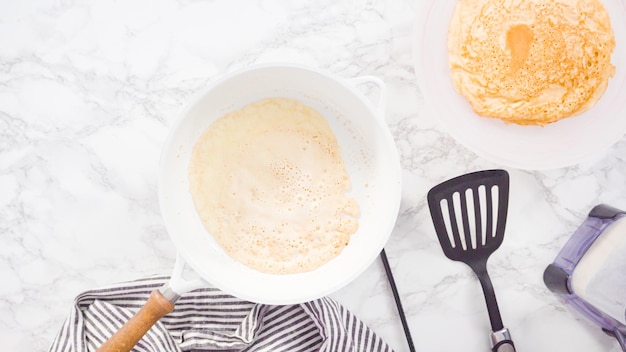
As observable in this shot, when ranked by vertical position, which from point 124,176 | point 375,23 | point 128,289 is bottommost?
point 128,289

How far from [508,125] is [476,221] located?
0.15 meters

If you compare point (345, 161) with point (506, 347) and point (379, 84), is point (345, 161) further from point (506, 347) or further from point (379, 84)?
point (506, 347)

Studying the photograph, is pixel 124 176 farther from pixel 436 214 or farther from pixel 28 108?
pixel 436 214

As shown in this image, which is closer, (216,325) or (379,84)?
(379,84)

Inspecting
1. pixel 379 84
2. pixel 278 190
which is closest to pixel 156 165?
pixel 278 190

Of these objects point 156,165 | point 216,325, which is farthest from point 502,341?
point 156,165

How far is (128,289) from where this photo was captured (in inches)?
34.7

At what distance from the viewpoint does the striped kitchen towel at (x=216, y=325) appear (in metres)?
0.87

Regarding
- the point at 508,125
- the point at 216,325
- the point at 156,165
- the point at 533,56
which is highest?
the point at 533,56

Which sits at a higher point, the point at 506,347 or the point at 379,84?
the point at 379,84

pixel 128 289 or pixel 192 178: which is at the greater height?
pixel 192 178

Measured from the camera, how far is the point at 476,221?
882 mm

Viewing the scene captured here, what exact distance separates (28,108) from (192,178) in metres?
0.28

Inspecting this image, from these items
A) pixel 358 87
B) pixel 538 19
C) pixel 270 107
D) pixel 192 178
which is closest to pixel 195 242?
pixel 192 178
